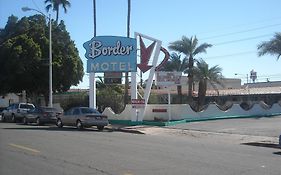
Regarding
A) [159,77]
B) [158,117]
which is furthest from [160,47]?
[158,117]

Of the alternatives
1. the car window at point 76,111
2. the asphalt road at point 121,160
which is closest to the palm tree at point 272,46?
the car window at point 76,111

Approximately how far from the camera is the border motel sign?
32688 mm

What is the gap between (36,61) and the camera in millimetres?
47406

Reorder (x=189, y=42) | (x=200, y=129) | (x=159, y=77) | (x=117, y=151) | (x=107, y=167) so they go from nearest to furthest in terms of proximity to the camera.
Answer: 1. (x=107, y=167)
2. (x=117, y=151)
3. (x=200, y=129)
4. (x=159, y=77)
5. (x=189, y=42)

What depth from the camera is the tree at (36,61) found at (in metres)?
46.9

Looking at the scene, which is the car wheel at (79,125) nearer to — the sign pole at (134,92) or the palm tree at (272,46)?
the sign pole at (134,92)

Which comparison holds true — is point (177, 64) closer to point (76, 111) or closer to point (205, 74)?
point (205, 74)

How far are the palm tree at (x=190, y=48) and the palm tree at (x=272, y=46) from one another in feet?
21.0

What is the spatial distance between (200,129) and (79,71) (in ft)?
93.1

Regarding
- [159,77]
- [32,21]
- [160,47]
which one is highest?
[32,21]

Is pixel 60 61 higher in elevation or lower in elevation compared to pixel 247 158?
higher

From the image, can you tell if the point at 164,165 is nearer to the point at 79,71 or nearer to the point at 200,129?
the point at 200,129

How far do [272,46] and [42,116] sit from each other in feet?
72.1

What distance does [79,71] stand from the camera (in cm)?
5344
